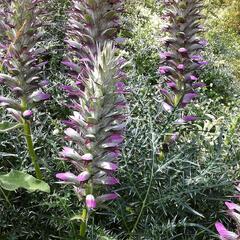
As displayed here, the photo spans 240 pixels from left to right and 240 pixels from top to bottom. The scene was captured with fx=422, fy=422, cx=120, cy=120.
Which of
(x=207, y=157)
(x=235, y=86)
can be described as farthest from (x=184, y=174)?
(x=235, y=86)

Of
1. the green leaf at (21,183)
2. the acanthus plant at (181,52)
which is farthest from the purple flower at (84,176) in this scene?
the acanthus plant at (181,52)

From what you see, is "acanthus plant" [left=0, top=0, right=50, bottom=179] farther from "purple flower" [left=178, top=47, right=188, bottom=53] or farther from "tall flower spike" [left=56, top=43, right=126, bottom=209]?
"purple flower" [left=178, top=47, right=188, bottom=53]

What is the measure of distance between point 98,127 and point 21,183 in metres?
0.50

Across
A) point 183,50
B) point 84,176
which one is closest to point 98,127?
point 84,176

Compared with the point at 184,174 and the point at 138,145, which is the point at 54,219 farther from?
the point at 184,174

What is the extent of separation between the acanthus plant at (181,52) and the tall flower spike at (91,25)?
41cm

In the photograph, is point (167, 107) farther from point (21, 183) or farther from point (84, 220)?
point (21, 183)

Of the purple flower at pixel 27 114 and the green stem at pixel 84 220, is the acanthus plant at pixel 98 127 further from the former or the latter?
the purple flower at pixel 27 114

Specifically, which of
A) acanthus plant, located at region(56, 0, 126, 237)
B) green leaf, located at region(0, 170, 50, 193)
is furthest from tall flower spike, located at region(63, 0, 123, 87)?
green leaf, located at region(0, 170, 50, 193)

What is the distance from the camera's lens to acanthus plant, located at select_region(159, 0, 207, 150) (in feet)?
8.90

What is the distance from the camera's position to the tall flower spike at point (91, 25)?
7.93 feet

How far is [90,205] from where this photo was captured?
187 centimetres

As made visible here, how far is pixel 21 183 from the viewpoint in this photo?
6.56ft

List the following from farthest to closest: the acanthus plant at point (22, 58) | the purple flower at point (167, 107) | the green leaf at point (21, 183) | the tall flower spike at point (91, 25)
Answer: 1. the purple flower at point (167, 107)
2. the tall flower spike at point (91, 25)
3. the acanthus plant at point (22, 58)
4. the green leaf at point (21, 183)
